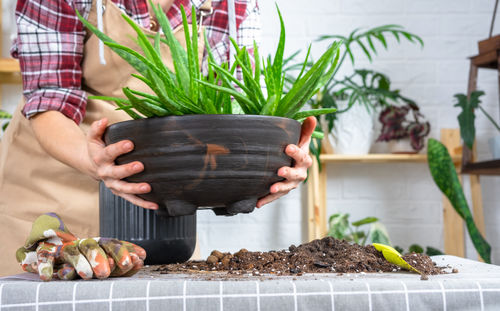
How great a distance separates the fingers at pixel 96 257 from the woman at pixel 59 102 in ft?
1.16

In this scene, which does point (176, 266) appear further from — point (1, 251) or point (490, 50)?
point (490, 50)

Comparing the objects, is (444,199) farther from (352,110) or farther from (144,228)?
(144,228)

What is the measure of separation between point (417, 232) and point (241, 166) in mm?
1754

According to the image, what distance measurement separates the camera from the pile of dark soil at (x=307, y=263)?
0.54 metres

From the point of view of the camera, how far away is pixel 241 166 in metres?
0.47

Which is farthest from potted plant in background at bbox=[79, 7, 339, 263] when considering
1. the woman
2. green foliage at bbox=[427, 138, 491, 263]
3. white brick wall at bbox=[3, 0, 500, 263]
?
white brick wall at bbox=[3, 0, 500, 263]

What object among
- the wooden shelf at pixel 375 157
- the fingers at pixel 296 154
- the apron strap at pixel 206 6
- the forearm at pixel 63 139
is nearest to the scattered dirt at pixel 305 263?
the fingers at pixel 296 154

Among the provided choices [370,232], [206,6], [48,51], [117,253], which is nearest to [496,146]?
[370,232]

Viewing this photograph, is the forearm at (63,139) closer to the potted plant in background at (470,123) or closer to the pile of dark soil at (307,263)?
the pile of dark soil at (307,263)

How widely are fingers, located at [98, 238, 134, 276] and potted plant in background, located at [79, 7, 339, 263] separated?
0.20 ft

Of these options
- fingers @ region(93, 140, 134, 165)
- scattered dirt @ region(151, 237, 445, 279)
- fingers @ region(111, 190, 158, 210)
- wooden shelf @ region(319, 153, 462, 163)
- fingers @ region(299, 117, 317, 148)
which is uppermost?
fingers @ region(299, 117, 317, 148)

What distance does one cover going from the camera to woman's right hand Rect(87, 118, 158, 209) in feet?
1.59

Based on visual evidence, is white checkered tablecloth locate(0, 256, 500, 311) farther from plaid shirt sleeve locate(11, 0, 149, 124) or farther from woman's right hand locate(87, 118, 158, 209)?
plaid shirt sleeve locate(11, 0, 149, 124)

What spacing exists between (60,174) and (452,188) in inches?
48.0
